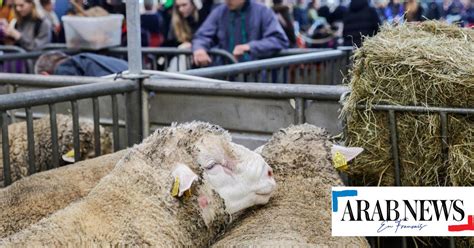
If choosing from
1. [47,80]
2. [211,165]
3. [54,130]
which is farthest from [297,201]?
[47,80]

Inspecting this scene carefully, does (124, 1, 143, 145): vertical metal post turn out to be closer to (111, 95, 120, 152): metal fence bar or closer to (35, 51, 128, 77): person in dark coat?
(111, 95, 120, 152): metal fence bar

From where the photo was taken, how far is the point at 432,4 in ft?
59.9

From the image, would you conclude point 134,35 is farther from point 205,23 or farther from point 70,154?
point 205,23

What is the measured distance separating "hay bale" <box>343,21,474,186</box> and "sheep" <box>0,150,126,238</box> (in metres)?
1.22

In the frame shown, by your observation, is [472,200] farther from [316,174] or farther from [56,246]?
[56,246]

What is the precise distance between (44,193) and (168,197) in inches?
34.6

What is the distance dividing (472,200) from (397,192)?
258 millimetres

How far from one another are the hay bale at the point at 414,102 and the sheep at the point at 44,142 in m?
1.74

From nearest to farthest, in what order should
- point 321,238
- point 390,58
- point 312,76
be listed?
point 321,238 → point 390,58 → point 312,76

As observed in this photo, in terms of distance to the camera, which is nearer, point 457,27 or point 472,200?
point 472,200

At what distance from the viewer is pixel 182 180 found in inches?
103

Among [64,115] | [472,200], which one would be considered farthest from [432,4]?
[472,200]

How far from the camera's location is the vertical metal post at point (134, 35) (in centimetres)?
412

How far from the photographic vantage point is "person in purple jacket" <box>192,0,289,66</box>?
6.41 m
